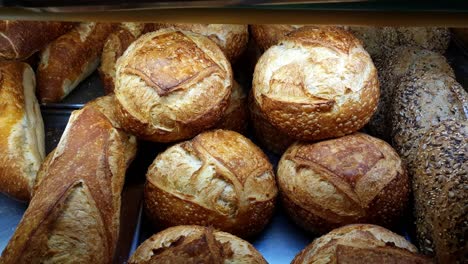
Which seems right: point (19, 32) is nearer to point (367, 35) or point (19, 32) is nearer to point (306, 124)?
point (306, 124)

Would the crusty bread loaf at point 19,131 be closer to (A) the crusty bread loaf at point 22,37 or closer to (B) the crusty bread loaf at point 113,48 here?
(A) the crusty bread loaf at point 22,37

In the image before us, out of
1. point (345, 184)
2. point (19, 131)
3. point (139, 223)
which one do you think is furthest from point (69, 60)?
point (345, 184)

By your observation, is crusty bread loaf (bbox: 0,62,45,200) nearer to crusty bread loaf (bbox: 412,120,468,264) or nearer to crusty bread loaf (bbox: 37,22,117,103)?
crusty bread loaf (bbox: 37,22,117,103)

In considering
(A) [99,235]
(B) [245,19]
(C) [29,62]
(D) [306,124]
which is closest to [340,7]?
(B) [245,19]

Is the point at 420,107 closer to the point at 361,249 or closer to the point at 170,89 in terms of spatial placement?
the point at 361,249

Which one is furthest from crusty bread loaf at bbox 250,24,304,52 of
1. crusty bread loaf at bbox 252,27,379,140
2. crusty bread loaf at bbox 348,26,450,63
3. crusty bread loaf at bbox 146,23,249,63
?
crusty bread loaf at bbox 348,26,450,63
